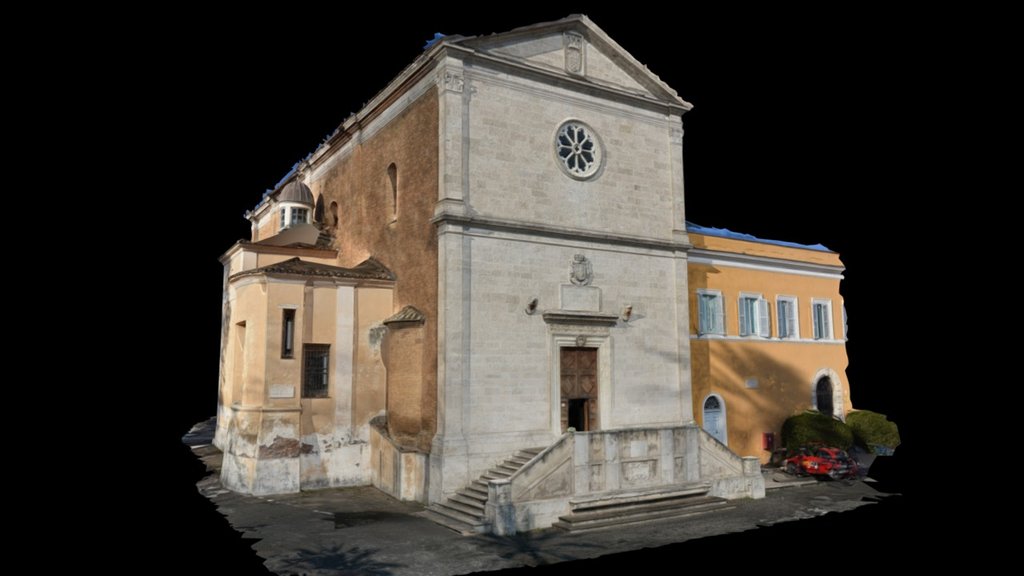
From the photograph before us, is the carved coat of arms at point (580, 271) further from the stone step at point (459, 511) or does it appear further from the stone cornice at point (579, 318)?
the stone step at point (459, 511)

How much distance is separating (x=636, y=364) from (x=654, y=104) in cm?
782

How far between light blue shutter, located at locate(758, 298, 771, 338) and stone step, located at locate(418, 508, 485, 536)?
13562 millimetres

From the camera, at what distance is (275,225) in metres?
28.7

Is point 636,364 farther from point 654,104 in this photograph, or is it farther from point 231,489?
point 231,489

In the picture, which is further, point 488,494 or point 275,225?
point 275,225

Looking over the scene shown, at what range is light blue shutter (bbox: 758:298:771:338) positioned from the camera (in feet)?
79.8

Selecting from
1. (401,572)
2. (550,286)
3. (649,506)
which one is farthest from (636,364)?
(401,572)

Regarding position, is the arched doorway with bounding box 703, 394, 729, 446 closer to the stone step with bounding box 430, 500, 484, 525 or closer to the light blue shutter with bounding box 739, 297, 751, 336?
the light blue shutter with bounding box 739, 297, 751, 336

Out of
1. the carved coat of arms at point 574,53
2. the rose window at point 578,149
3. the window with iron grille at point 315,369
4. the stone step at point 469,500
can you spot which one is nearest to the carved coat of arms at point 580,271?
the rose window at point 578,149

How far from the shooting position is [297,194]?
86.3 feet

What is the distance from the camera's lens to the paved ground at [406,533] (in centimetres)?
1244

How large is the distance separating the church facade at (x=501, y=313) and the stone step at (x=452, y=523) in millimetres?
75

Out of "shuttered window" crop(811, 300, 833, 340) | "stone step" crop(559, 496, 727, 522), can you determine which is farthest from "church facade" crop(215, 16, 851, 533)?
"shuttered window" crop(811, 300, 833, 340)

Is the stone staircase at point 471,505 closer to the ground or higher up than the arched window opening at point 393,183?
closer to the ground
